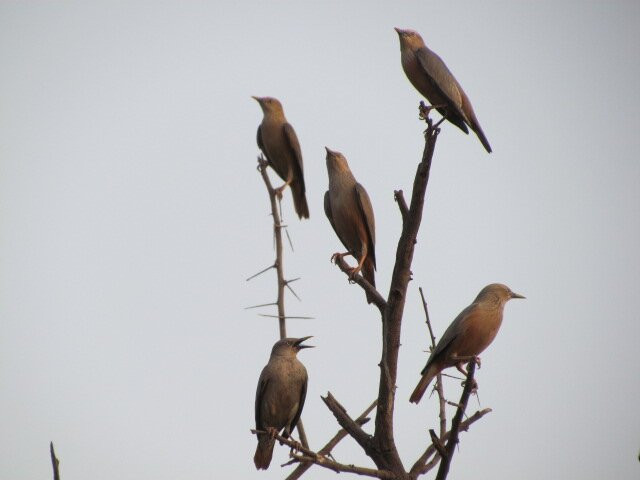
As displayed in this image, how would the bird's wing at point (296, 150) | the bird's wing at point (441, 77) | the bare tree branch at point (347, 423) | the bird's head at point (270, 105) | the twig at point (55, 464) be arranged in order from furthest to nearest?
the bird's head at point (270, 105) → the bird's wing at point (296, 150) → the bird's wing at point (441, 77) → the bare tree branch at point (347, 423) → the twig at point (55, 464)

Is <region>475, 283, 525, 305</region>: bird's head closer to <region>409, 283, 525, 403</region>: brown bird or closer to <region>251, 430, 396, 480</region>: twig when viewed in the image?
<region>409, 283, 525, 403</region>: brown bird

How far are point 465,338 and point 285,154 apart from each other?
13.9ft

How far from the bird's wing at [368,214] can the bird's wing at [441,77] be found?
1212mm

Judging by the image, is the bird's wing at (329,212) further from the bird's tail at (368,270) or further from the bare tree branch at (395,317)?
the bare tree branch at (395,317)

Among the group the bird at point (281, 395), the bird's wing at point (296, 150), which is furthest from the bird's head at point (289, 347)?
the bird's wing at point (296, 150)

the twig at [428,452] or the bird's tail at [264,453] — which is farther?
the bird's tail at [264,453]

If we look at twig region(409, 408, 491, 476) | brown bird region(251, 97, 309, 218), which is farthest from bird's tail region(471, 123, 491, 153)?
brown bird region(251, 97, 309, 218)

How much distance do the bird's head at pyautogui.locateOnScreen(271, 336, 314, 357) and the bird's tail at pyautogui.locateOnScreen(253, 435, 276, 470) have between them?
0.90m

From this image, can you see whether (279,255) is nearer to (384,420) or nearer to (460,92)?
(384,420)

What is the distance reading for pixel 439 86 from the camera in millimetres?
5621

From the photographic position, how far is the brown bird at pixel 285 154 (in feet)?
29.1

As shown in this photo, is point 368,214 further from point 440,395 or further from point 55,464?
point 55,464

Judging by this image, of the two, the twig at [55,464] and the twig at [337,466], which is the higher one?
the twig at [55,464]

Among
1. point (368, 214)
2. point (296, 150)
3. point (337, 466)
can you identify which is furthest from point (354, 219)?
point (337, 466)
